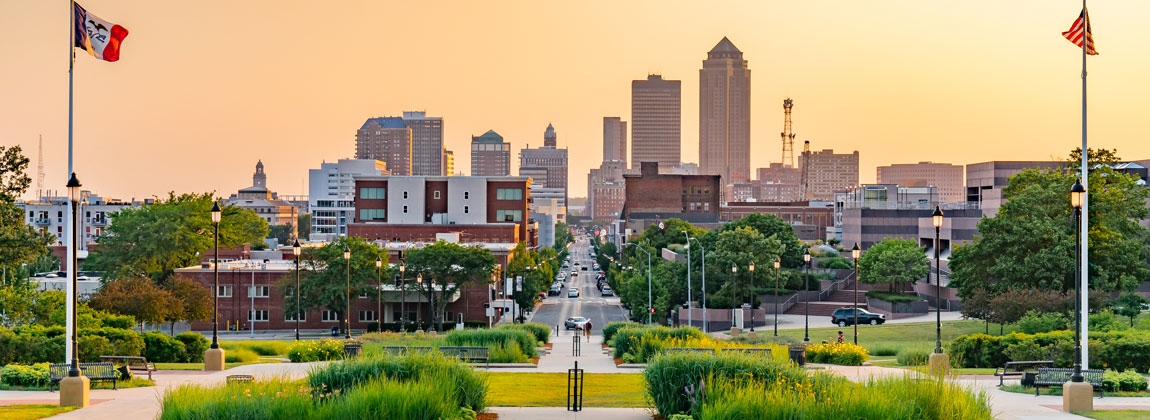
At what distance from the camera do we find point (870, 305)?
8819 cm

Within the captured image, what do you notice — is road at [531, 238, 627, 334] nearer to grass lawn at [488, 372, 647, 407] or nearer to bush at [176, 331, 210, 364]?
bush at [176, 331, 210, 364]

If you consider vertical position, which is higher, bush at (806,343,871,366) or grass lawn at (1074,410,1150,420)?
grass lawn at (1074,410,1150,420)

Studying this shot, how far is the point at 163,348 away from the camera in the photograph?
121 feet

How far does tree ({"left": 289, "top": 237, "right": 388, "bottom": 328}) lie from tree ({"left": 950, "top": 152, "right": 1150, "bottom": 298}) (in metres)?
42.0

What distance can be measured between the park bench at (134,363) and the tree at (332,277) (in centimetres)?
4449

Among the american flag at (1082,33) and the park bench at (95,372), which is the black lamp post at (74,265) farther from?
the american flag at (1082,33)

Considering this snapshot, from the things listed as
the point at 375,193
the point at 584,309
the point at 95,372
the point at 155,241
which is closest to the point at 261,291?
the point at 155,241

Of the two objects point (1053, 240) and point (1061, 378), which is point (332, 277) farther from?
point (1061, 378)

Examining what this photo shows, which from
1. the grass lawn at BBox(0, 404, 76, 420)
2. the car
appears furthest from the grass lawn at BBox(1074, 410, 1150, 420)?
the car

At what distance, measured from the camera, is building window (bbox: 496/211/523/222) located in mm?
145750

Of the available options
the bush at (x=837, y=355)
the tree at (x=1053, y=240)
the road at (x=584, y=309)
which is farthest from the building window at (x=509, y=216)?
the bush at (x=837, y=355)

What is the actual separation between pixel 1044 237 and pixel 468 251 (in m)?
44.3

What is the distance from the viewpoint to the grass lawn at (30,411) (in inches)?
826

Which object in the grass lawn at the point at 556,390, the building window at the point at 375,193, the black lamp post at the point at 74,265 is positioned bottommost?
the grass lawn at the point at 556,390
